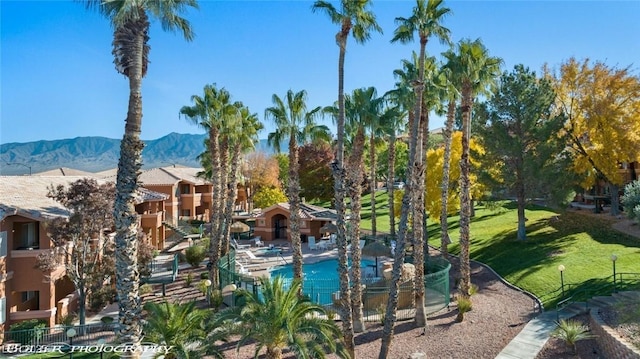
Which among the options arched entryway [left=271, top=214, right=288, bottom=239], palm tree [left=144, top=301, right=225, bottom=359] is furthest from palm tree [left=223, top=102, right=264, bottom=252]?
arched entryway [left=271, top=214, right=288, bottom=239]

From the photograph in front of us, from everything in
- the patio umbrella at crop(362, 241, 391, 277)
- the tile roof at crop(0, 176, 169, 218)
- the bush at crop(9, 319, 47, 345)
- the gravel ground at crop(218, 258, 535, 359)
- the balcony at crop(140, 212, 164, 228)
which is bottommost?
the gravel ground at crop(218, 258, 535, 359)

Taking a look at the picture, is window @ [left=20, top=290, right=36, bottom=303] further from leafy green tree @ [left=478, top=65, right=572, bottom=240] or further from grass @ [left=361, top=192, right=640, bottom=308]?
leafy green tree @ [left=478, top=65, right=572, bottom=240]

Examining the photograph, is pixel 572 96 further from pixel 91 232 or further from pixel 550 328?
pixel 91 232

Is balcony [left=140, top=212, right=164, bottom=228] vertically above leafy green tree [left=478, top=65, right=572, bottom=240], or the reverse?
leafy green tree [left=478, top=65, right=572, bottom=240]

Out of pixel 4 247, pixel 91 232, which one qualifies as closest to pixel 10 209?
pixel 4 247

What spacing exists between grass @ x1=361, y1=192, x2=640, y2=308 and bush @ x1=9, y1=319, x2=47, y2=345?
2245 cm

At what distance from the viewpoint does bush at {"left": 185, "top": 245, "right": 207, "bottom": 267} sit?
29516 millimetres

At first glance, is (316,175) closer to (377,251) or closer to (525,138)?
(525,138)

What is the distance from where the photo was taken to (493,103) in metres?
29.5

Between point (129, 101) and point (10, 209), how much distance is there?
392 inches

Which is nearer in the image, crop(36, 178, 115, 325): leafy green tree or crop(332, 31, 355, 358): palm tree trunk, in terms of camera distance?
crop(332, 31, 355, 358): palm tree trunk

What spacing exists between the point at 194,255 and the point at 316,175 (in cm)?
2893

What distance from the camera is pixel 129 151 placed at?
35.9ft

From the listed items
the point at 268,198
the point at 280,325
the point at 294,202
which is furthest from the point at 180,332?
the point at 268,198
